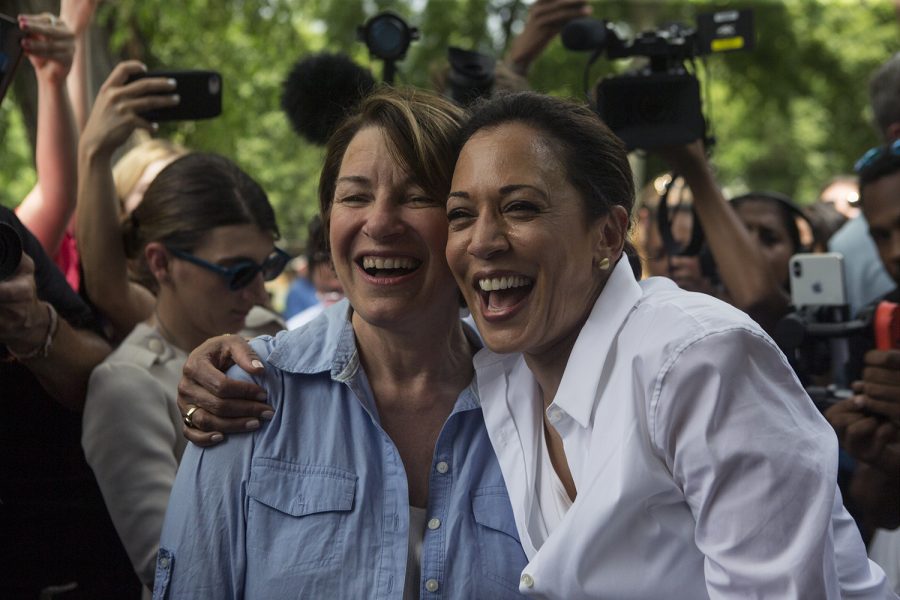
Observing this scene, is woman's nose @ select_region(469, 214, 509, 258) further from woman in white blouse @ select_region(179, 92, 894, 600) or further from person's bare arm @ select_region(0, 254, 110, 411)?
person's bare arm @ select_region(0, 254, 110, 411)

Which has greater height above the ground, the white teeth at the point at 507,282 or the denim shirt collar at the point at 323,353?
the white teeth at the point at 507,282

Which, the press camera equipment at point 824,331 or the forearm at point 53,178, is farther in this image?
the forearm at point 53,178

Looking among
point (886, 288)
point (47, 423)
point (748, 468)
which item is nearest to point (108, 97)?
point (47, 423)

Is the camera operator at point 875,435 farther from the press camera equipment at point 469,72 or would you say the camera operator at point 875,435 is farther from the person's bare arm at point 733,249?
the press camera equipment at point 469,72

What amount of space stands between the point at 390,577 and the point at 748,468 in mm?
869

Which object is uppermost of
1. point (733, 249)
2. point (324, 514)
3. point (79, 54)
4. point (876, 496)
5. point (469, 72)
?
point (79, 54)

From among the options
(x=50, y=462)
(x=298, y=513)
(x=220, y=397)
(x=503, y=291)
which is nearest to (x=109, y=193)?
(x=50, y=462)

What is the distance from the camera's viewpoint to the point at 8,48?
326 cm

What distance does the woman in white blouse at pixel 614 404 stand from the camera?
6.92 ft

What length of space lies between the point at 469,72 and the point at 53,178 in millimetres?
1555

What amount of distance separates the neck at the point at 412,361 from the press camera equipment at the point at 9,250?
0.88m

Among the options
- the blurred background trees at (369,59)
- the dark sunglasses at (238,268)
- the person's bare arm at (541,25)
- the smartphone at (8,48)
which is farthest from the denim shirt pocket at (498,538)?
the person's bare arm at (541,25)

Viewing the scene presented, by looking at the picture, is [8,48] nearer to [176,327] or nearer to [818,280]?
[176,327]

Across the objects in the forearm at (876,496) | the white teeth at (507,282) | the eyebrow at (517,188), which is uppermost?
the eyebrow at (517,188)
